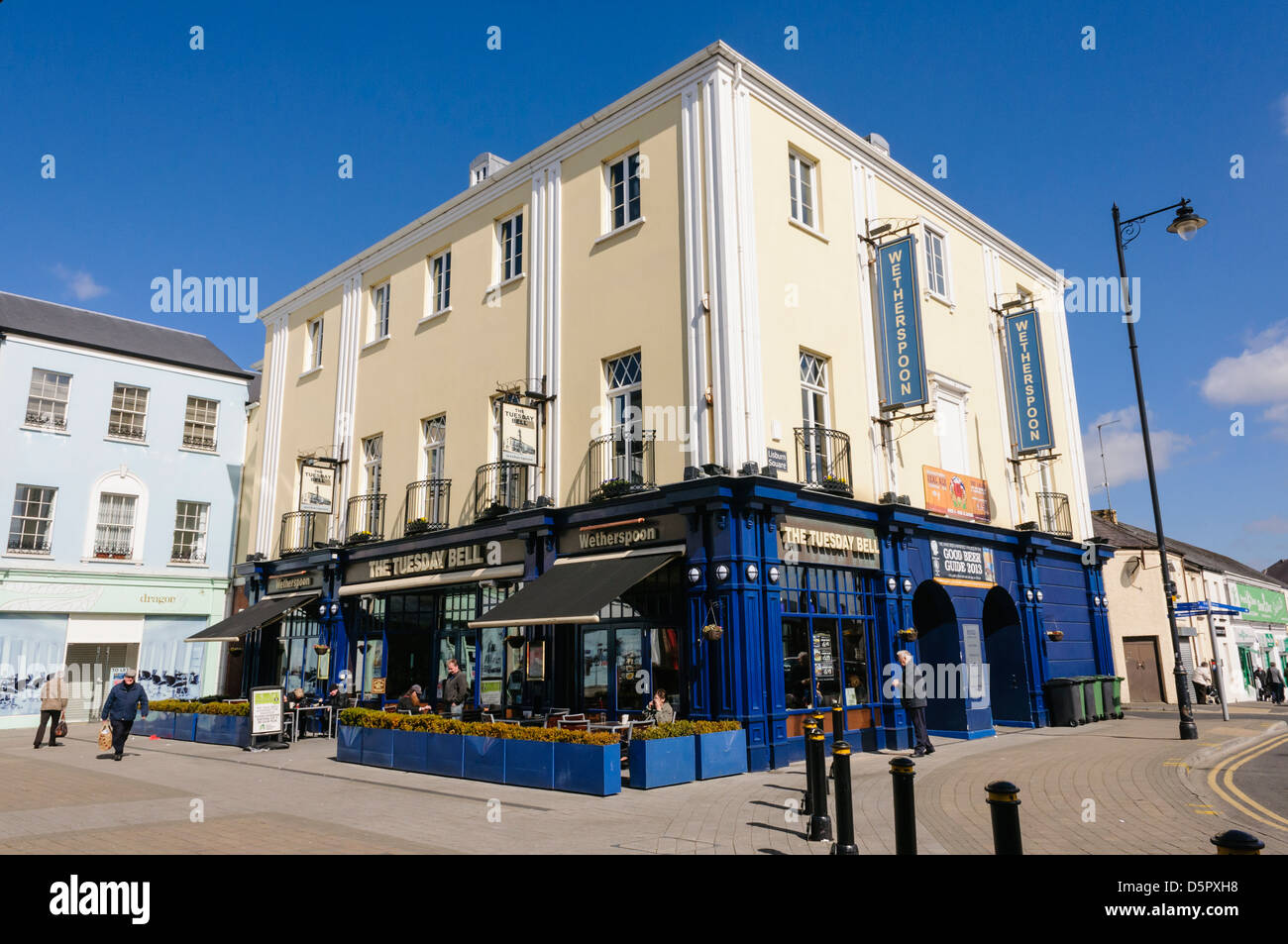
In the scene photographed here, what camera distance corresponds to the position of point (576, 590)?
547 inches

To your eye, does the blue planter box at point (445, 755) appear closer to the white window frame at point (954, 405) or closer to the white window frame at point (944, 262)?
the white window frame at point (954, 405)

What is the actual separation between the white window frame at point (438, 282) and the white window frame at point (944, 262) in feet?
35.7

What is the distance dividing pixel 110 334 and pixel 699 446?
23.7 meters

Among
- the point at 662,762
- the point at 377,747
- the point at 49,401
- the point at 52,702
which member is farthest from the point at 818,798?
the point at 49,401

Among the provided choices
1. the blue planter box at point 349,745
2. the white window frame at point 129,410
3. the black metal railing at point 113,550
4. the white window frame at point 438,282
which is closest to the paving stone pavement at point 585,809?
the blue planter box at point 349,745

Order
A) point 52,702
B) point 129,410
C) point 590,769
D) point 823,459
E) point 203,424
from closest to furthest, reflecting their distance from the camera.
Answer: point 590,769 → point 823,459 → point 52,702 → point 129,410 → point 203,424

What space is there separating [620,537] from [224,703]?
9.68 meters

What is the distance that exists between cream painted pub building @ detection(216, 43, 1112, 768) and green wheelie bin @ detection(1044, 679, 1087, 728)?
432 millimetres

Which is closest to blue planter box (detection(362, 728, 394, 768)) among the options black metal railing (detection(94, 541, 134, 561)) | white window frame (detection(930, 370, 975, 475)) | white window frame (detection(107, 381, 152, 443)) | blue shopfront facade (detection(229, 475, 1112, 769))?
blue shopfront facade (detection(229, 475, 1112, 769))

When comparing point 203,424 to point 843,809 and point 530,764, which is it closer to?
point 530,764

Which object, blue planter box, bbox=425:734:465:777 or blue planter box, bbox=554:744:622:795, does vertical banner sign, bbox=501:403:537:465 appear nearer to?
blue planter box, bbox=425:734:465:777

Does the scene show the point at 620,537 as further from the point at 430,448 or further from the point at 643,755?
the point at 430,448
